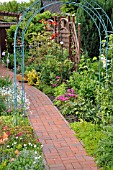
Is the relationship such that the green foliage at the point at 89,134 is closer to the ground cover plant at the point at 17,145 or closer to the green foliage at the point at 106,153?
the green foliage at the point at 106,153

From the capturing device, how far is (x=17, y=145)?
4.62m

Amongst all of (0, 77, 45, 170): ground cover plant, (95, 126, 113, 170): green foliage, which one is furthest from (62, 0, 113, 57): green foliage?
(95, 126, 113, 170): green foliage

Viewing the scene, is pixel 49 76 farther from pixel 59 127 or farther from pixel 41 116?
pixel 59 127

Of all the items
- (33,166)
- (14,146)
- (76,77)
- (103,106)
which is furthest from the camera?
(76,77)

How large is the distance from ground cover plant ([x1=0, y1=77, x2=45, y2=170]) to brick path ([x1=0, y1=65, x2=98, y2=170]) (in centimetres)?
26

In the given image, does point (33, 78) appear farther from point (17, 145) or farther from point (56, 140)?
point (17, 145)

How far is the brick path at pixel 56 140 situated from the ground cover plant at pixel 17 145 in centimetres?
26

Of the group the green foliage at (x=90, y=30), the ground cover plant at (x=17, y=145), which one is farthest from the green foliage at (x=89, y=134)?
the green foliage at (x=90, y=30)

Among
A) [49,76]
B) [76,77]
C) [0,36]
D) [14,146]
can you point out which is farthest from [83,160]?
[0,36]

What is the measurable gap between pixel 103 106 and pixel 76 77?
2.44 metres

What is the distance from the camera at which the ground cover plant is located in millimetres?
3883

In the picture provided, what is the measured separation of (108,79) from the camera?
6000 millimetres

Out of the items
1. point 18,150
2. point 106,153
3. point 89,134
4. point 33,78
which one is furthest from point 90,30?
point 18,150

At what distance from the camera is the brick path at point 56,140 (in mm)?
4695
